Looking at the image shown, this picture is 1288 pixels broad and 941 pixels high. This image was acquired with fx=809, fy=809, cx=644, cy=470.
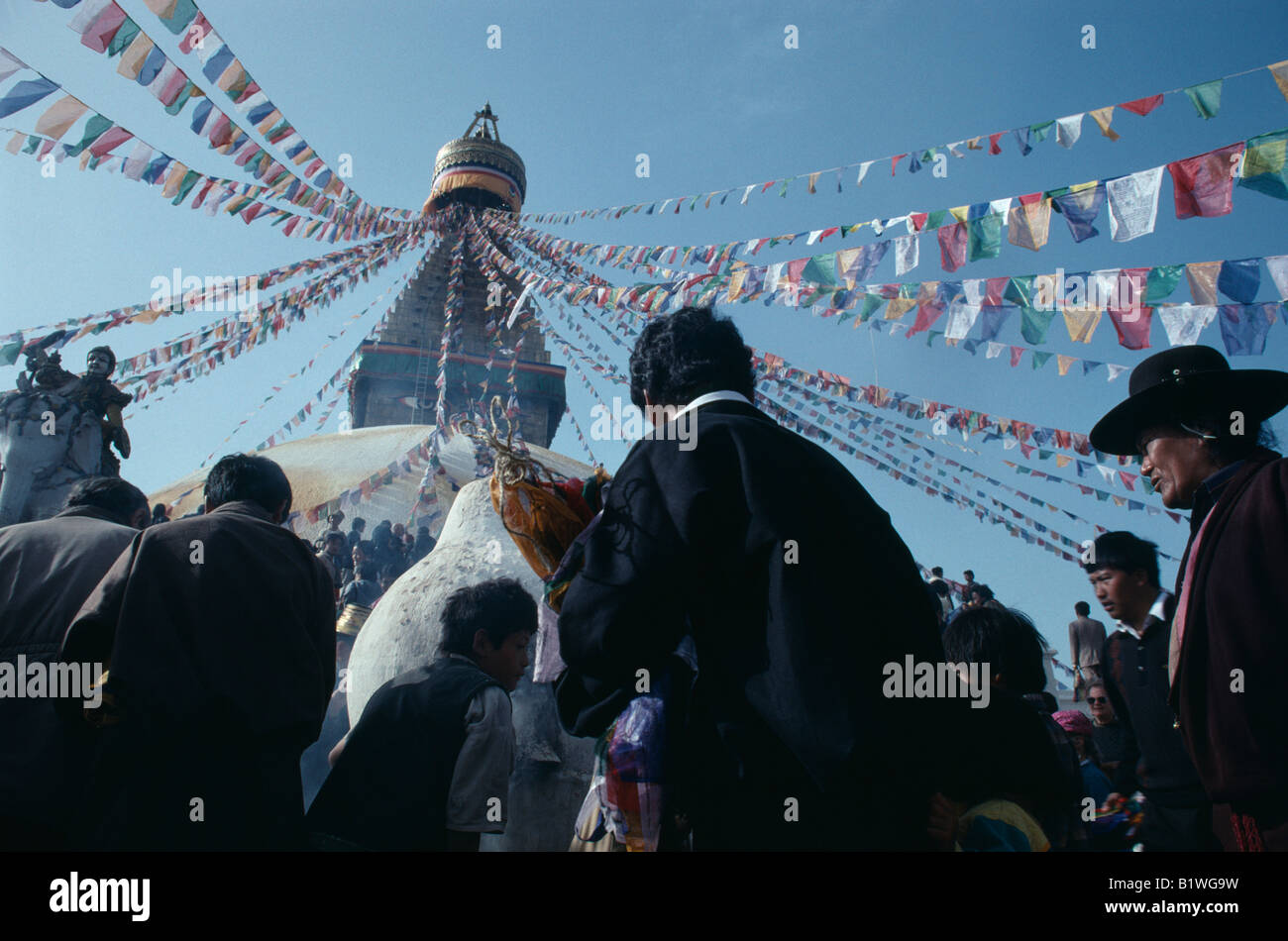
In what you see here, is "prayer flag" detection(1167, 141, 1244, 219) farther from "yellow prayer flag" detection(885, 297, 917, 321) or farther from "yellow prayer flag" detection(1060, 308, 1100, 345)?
"yellow prayer flag" detection(885, 297, 917, 321)

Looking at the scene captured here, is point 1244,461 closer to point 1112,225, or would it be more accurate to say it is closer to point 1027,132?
point 1112,225

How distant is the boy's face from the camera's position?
281 cm

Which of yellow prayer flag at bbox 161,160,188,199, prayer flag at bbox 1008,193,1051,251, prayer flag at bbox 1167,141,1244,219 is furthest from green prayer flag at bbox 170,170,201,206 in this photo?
prayer flag at bbox 1167,141,1244,219

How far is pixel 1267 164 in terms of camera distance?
416 centimetres

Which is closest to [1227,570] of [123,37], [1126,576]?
[1126,576]

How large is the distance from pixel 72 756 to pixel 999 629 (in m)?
2.91

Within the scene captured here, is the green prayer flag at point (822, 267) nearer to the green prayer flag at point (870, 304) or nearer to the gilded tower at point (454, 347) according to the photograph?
the green prayer flag at point (870, 304)

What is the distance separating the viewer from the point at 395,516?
540 inches

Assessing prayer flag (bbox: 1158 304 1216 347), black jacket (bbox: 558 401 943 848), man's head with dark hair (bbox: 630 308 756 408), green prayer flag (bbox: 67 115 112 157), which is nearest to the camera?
black jacket (bbox: 558 401 943 848)

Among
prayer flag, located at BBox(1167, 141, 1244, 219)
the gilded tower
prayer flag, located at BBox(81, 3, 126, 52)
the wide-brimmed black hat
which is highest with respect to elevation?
the gilded tower

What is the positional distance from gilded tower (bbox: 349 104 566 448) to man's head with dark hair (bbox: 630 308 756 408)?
18833mm

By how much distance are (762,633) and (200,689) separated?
60.5 inches

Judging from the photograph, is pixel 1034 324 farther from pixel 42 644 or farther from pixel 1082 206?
pixel 42 644
